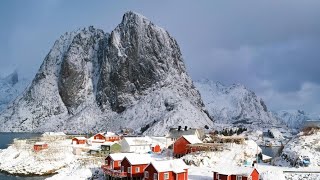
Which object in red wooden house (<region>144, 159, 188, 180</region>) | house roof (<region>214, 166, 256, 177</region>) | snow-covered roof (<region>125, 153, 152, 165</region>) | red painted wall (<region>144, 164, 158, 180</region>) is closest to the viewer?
house roof (<region>214, 166, 256, 177</region>)

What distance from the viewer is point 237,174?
49.8 meters

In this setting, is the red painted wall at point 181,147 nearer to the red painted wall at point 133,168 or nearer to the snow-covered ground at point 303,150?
the red painted wall at point 133,168

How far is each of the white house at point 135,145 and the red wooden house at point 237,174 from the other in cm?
3965

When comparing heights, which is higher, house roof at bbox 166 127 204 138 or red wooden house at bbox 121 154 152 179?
house roof at bbox 166 127 204 138

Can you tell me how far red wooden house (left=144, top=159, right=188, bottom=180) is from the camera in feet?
169

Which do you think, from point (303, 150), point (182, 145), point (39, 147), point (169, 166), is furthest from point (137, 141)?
point (303, 150)

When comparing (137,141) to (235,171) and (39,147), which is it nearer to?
(39,147)

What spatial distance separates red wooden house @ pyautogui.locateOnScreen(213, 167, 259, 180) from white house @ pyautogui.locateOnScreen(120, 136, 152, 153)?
3965 cm

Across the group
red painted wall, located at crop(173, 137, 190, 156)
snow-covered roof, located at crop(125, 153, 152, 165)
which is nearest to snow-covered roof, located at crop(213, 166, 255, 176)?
snow-covered roof, located at crop(125, 153, 152, 165)

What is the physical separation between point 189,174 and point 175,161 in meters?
4.10

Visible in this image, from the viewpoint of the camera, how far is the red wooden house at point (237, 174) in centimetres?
4925

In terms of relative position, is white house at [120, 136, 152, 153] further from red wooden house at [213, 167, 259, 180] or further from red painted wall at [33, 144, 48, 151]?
red wooden house at [213, 167, 259, 180]

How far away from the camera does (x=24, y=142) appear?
10088 cm

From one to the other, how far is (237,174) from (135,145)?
43043mm
